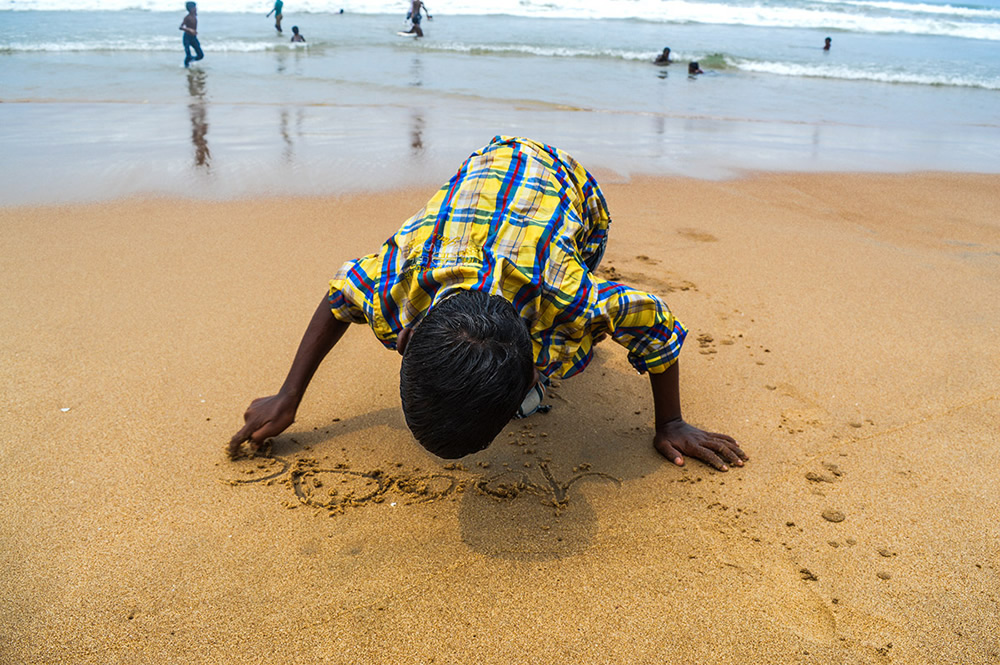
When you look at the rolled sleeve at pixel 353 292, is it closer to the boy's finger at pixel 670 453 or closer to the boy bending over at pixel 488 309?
the boy bending over at pixel 488 309

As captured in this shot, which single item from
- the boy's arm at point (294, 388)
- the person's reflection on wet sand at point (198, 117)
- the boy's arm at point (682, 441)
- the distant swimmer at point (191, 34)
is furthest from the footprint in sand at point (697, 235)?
the distant swimmer at point (191, 34)

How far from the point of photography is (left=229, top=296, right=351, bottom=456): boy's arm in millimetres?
2198

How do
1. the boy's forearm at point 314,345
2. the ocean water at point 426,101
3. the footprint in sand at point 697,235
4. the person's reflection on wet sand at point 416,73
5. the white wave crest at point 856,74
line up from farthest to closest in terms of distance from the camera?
1. the white wave crest at point 856,74
2. the person's reflection on wet sand at point 416,73
3. the ocean water at point 426,101
4. the footprint in sand at point 697,235
5. the boy's forearm at point 314,345

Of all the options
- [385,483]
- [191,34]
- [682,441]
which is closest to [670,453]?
[682,441]

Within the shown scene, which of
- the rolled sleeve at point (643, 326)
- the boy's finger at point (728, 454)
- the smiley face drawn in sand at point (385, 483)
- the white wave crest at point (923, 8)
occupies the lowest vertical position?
the smiley face drawn in sand at point (385, 483)

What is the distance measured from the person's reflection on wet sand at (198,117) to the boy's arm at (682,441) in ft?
14.7

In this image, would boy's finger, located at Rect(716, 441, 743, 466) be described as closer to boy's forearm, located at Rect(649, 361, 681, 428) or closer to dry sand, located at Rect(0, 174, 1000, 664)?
dry sand, located at Rect(0, 174, 1000, 664)

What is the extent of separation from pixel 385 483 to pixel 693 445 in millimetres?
987

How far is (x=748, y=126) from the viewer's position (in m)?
8.63

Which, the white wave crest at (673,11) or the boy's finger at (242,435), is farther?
the white wave crest at (673,11)

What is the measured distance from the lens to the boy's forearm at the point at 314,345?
7.16 ft

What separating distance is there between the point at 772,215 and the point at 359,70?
29.3ft

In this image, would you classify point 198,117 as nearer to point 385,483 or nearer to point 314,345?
point 314,345

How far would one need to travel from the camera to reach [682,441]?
7.95 feet
